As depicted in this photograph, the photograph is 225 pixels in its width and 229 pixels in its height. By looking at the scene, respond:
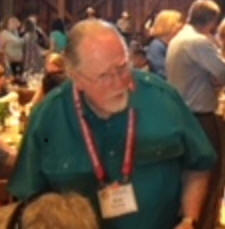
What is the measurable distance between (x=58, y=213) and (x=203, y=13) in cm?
314

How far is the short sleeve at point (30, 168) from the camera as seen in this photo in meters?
2.15

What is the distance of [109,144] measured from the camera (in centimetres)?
216

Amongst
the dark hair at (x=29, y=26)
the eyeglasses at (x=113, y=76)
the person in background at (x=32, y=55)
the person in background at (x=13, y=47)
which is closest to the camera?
the eyeglasses at (x=113, y=76)

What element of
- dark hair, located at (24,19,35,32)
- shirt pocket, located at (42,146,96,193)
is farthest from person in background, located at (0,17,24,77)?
shirt pocket, located at (42,146,96,193)

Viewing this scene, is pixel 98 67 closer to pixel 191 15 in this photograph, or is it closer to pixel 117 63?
pixel 117 63

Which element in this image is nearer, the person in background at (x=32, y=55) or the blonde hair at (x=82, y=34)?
the blonde hair at (x=82, y=34)

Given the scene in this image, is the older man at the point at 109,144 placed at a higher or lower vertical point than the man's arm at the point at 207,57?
higher

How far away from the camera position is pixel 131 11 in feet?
50.4

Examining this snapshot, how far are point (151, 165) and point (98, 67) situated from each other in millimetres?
359

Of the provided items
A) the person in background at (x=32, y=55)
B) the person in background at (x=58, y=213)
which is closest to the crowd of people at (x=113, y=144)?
Answer: the person in background at (x=58, y=213)

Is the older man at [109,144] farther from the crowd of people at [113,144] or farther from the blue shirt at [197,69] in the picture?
the blue shirt at [197,69]

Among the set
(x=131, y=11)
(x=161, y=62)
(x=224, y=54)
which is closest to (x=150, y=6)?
(x=131, y=11)

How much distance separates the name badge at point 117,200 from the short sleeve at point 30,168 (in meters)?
0.19

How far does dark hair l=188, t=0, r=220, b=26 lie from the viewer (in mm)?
4609
